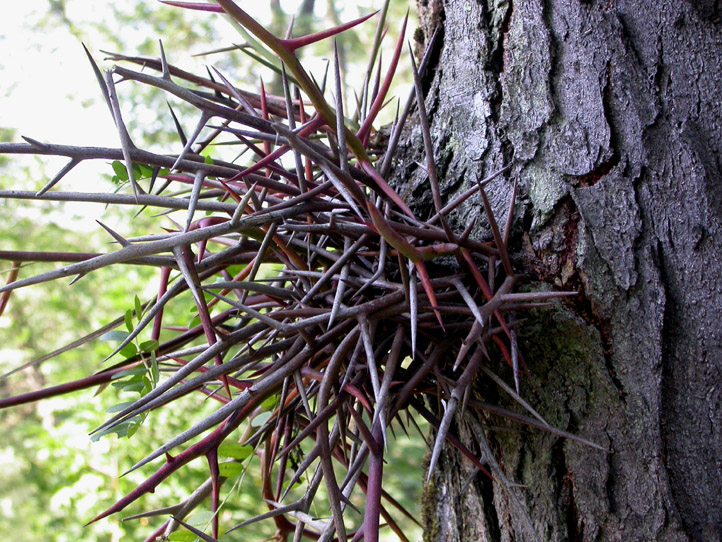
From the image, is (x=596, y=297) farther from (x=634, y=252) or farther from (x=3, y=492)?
(x=3, y=492)

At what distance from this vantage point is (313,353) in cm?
A: 47

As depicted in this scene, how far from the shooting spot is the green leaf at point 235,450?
50 centimetres

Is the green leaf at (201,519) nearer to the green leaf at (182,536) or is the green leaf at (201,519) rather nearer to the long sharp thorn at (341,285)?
the green leaf at (182,536)

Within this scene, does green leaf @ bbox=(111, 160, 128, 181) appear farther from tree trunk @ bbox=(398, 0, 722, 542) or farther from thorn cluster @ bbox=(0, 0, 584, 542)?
tree trunk @ bbox=(398, 0, 722, 542)

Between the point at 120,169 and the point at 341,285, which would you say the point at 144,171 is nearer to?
the point at 120,169

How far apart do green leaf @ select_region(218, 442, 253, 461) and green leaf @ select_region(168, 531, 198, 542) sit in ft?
0.25

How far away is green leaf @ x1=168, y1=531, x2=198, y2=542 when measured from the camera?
1.59 ft

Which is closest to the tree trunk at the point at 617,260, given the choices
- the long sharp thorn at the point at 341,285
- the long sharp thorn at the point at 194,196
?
the long sharp thorn at the point at 341,285

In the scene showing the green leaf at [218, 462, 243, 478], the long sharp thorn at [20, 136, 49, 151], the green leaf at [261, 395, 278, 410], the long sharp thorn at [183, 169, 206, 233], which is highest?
the long sharp thorn at [20, 136, 49, 151]

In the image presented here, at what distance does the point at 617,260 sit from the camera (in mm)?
475

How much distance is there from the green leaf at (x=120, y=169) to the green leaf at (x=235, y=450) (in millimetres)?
255

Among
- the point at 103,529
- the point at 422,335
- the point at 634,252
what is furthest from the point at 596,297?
the point at 103,529

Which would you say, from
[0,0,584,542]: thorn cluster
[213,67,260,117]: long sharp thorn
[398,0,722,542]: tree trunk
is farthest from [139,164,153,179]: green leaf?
[398,0,722,542]: tree trunk

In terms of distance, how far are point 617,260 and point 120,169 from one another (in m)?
0.44
